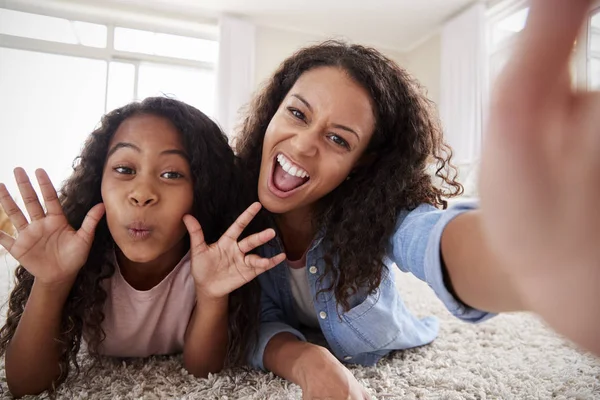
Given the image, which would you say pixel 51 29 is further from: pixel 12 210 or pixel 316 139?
pixel 316 139

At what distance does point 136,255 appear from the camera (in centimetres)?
73

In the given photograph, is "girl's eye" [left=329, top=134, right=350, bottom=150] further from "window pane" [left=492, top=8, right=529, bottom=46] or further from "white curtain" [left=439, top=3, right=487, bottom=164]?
"window pane" [left=492, top=8, right=529, bottom=46]

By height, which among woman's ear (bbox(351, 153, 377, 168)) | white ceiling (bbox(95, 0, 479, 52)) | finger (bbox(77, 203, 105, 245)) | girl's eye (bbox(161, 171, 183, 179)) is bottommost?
finger (bbox(77, 203, 105, 245))

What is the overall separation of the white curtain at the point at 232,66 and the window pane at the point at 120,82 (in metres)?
0.83

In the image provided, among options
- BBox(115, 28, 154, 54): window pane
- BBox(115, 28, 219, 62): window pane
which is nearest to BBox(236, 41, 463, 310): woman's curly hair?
BBox(115, 28, 219, 62): window pane

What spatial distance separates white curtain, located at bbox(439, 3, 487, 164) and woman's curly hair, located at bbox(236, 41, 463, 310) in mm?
2834

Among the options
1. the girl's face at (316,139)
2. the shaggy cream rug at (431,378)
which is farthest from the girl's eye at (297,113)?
the shaggy cream rug at (431,378)

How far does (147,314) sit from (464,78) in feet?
12.2

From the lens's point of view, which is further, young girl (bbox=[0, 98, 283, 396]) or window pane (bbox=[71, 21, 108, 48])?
window pane (bbox=[71, 21, 108, 48])

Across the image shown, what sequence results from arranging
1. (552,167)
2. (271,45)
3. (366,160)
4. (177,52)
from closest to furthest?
(552,167) < (366,160) < (177,52) < (271,45)

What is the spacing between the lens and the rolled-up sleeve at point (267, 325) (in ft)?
2.76

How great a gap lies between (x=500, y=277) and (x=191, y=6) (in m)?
3.91

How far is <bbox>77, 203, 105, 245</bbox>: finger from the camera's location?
0.71 meters

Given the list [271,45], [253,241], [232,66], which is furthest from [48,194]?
[271,45]
